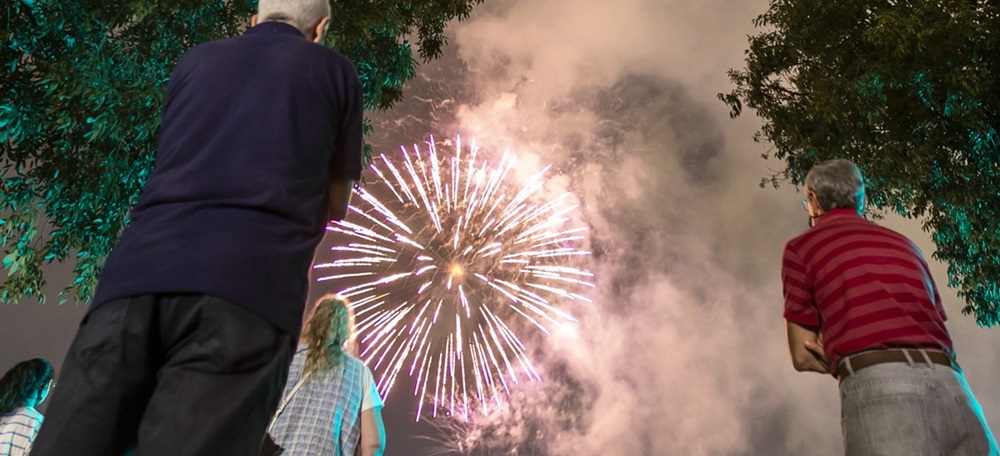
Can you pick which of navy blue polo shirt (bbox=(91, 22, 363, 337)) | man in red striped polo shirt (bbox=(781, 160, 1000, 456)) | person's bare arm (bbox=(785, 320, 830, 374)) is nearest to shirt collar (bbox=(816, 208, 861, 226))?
man in red striped polo shirt (bbox=(781, 160, 1000, 456))

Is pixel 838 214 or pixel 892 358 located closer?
pixel 892 358

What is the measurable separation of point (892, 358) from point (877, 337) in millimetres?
107

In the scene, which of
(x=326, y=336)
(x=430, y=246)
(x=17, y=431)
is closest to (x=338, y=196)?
(x=326, y=336)

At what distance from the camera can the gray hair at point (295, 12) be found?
2596 mm

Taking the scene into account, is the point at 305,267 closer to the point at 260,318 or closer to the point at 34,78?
the point at 260,318

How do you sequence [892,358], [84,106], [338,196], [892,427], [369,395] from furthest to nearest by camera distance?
[84,106]
[369,395]
[892,358]
[892,427]
[338,196]

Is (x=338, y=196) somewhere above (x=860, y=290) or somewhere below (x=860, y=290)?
below

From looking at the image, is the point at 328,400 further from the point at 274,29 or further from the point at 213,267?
the point at 213,267

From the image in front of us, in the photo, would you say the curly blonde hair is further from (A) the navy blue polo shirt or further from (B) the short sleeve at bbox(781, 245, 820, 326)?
(A) the navy blue polo shirt

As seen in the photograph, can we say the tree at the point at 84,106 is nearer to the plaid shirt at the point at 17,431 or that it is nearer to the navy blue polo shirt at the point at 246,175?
the plaid shirt at the point at 17,431

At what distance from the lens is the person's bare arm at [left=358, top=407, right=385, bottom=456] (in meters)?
5.04

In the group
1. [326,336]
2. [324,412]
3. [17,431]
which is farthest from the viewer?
[17,431]

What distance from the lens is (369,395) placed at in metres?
5.14

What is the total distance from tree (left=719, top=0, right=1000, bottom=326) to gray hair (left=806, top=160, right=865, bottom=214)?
9923 mm
